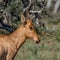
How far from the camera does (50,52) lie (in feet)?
38.9

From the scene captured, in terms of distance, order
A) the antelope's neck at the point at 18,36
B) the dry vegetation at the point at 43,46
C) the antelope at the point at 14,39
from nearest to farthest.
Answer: the antelope at the point at 14,39
the antelope's neck at the point at 18,36
the dry vegetation at the point at 43,46

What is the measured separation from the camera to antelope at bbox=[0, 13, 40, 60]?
8523mm

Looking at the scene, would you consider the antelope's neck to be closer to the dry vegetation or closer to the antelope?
the antelope

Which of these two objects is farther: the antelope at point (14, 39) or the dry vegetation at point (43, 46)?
the dry vegetation at point (43, 46)

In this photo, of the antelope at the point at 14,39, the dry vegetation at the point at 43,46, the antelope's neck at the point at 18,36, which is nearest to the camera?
the antelope at the point at 14,39

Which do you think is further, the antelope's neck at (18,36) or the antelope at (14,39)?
the antelope's neck at (18,36)

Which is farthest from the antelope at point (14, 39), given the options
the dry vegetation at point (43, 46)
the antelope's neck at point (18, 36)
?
the dry vegetation at point (43, 46)

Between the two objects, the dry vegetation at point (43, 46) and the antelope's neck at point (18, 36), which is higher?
Result: the antelope's neck at point (18, 36)

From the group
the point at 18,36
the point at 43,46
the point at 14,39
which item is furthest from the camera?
the point at 43,46

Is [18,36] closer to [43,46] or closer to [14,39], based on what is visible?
[14,39]

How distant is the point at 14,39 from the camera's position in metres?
9.10

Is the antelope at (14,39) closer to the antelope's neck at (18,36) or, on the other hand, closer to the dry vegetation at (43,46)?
the antelope's neck at (18,36)

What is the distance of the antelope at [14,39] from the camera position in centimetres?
852

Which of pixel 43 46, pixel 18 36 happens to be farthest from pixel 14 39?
pixel 43 46
